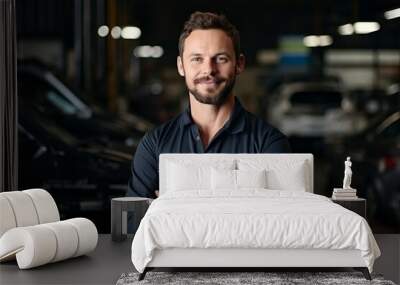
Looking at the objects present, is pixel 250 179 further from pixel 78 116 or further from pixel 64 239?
pixel 78 116

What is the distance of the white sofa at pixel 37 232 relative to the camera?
570 cm

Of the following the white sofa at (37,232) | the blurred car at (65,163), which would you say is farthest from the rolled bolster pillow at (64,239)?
the blurred car at (65,163)

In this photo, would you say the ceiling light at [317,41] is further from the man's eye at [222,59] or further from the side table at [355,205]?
the side table at [355,205]

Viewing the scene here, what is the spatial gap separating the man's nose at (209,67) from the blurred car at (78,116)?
913mm

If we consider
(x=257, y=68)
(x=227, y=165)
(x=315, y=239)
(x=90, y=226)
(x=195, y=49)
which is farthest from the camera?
(x=257, y=68)

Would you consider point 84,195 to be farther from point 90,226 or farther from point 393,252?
point 393,252

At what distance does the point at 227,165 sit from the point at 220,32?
1285 mm

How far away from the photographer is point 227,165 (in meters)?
6.74

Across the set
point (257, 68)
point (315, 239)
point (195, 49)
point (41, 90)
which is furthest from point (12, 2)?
point (315, 239)

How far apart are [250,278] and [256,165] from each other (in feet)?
5.00

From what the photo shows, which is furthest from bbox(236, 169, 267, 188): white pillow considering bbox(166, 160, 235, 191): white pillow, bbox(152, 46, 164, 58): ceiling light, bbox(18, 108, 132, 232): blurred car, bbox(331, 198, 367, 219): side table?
bbox(152, 46, 164, 58): ceiling light

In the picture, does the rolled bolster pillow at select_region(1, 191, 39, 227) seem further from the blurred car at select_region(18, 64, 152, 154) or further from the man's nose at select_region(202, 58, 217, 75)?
the man's nose at select_region(202, 58, 217, 75)

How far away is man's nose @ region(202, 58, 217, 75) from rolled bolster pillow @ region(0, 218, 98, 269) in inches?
73.4

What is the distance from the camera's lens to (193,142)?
278 inches
